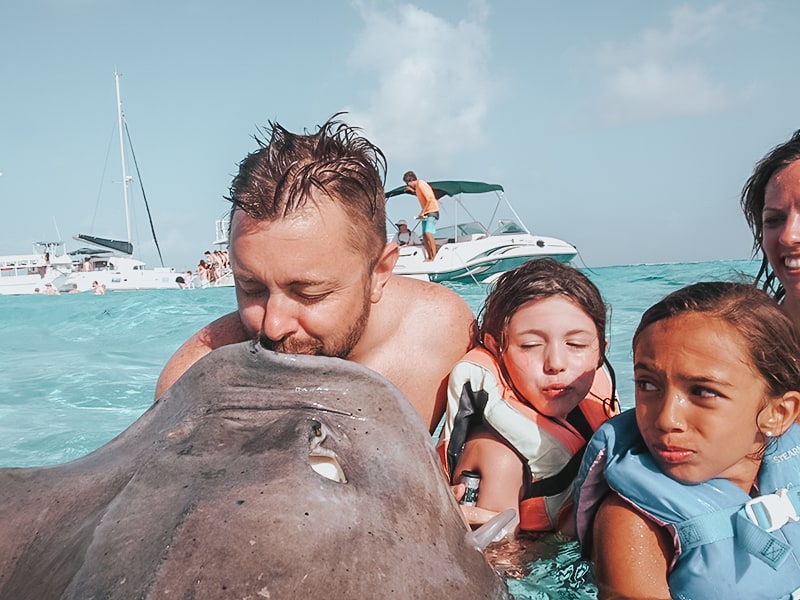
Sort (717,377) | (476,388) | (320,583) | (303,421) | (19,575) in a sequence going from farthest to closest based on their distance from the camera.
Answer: (476,388) → (717,377) → (303,421) → (19,575) → (320,583)

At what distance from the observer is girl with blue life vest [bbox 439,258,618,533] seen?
3.07 metres

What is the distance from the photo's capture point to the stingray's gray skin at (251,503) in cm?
133

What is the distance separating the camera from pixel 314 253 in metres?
2.77

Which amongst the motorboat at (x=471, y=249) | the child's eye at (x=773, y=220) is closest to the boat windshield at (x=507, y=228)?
the motorboat at (x=471, y=249)

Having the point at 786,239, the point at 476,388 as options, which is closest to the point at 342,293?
the point at 476,388

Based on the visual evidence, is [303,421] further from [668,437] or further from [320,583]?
[668,437]

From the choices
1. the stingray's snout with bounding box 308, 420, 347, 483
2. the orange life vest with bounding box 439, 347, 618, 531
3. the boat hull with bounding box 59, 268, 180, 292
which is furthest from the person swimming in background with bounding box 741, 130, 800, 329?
the boat hull with bounding box 59, 268, 180, 292

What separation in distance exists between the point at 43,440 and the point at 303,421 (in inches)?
269

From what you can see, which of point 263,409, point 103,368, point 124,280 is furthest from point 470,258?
point 263,409

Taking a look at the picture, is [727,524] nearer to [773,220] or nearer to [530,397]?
[530,397]

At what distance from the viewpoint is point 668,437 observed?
236cm

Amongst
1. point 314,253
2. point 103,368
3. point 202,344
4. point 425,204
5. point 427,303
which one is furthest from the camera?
point 425,204

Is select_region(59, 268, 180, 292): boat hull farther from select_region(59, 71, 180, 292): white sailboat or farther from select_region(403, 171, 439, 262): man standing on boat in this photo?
select_region(403, 171, 439, 262): man standing on boat

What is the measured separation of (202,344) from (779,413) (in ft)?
8.18
